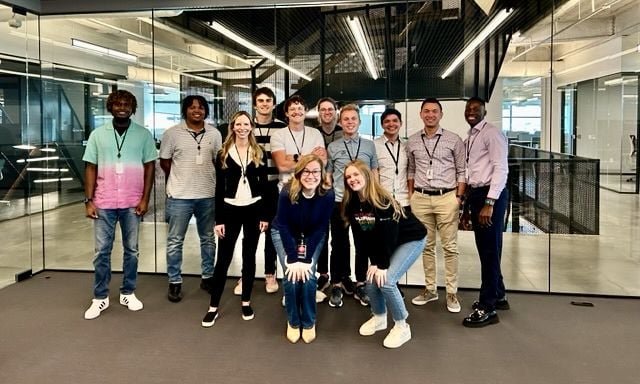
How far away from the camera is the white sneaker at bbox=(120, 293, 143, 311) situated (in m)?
3.66

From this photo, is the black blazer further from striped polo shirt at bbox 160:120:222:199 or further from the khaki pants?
the khaki pants

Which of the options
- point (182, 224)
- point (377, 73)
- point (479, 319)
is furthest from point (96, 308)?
point (377, 73)

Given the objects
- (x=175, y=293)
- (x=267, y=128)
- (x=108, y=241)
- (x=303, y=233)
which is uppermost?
(x=267, y=128)

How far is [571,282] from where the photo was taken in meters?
4.46

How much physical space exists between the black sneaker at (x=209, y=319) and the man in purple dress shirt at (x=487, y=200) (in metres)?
1.72

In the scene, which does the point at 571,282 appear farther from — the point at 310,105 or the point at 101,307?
the point at 101,307

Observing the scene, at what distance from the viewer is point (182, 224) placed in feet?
12.6

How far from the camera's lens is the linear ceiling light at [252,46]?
4.79 meters

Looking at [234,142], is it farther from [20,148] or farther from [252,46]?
[20,148]

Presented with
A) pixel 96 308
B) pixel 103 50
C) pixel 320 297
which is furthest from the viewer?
pixel 103 50

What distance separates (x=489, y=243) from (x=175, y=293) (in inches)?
95.6

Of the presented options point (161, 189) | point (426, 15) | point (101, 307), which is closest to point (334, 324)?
point (101, 307)

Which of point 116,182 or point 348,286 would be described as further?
point 348,286

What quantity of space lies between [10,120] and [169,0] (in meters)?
3.62
